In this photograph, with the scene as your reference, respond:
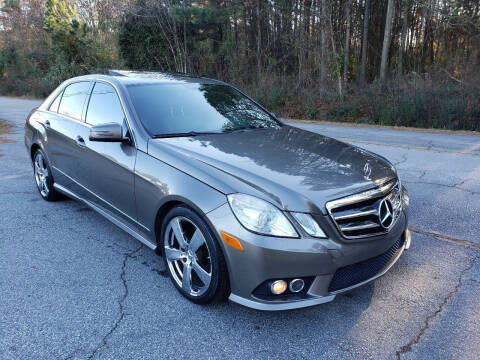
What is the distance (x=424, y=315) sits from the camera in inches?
109

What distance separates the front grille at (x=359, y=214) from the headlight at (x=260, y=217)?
1.02 feet

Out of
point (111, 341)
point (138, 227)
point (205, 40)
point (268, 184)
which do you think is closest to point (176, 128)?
point (138, 227)

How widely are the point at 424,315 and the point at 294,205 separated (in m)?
1.24

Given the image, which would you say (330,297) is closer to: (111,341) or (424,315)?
(424,315)

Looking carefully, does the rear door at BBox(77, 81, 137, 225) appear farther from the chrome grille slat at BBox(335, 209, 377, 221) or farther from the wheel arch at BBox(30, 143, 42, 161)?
the chrome grille slat at BBox(335, 209, 377, 221)

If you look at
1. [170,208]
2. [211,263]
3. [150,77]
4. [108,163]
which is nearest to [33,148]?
[150,77]

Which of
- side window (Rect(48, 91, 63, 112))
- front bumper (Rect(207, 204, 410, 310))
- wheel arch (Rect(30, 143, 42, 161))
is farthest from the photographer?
wheel arch (Rect(30, 143, 42, 161))

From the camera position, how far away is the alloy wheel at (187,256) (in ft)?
9.27

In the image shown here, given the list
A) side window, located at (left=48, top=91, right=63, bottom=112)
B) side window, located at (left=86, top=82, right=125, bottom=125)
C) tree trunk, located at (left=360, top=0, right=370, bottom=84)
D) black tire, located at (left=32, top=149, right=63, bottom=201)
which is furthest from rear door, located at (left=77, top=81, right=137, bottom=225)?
tree trunk, located at (left=360, top=0, right=370, bottom=84)

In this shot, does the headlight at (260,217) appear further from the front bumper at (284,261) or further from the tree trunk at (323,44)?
the tree trunk at (323,44)

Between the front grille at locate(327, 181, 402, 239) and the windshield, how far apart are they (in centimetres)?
157

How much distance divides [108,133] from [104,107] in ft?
2.40

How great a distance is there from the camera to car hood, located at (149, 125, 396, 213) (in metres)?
2.61

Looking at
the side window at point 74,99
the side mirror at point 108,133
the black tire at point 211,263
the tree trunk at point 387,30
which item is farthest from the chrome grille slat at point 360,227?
the tree trunk at point 387,30
